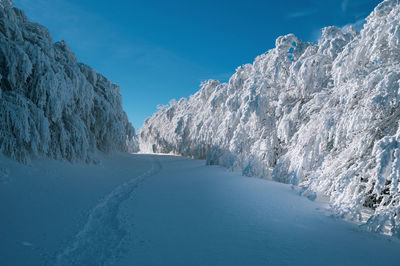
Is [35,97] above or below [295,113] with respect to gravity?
below

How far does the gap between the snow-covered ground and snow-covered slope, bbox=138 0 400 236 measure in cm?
71

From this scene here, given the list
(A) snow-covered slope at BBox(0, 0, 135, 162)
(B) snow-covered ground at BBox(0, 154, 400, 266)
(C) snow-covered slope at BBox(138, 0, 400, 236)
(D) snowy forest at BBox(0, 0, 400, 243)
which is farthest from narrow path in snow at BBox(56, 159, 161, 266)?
(C) snow-covered slope at BBox(138, 0, 400, 236)

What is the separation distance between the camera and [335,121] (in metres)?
6.00

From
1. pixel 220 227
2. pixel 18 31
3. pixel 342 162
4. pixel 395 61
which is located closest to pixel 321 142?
pixel 342 162

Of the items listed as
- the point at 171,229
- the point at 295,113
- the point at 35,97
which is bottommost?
the point at 171,229

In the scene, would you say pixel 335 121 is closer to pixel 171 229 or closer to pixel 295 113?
pixel 295 113

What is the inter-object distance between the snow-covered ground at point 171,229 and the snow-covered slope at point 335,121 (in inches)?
27.9

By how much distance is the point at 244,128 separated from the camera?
11.7 meters

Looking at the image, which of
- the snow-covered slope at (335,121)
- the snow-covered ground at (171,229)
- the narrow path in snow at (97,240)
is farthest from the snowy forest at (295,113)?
the narrow path in snow at (97,240)

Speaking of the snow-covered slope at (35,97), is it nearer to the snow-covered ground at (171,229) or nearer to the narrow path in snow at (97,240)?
the snow-covered ground at (171,229)

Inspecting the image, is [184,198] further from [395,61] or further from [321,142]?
[395,61]

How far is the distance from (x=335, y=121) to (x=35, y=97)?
30.9 ft

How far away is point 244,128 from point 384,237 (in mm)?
8314

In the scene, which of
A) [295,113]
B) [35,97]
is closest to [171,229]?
[295,113]
